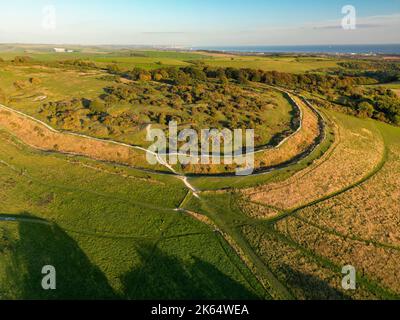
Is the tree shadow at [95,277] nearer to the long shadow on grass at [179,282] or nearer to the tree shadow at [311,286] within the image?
the long shadow on grass at [179,282]

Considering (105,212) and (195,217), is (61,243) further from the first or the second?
(195,217)

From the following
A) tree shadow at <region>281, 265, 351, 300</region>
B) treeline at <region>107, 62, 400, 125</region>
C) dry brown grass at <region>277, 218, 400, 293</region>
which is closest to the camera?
tree shadow at <region>281, 265, 351, 300</region>

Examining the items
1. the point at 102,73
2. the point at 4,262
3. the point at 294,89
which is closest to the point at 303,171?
the point at 4,262

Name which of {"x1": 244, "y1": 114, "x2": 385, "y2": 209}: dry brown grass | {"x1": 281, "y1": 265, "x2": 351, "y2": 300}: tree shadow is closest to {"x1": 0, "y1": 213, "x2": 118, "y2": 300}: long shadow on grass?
{"x1": 281, "y1": 265, "x2": 351, "y2": 300}: tree shadow

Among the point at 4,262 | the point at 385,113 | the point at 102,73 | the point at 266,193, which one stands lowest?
the point at 4,262

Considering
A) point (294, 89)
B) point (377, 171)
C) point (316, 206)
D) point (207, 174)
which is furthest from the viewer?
point (294, 89)

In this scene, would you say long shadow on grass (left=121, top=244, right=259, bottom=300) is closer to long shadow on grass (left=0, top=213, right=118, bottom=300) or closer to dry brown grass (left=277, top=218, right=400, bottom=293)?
long shadow on grass (left=0, top=213, right=118, bottom=300)

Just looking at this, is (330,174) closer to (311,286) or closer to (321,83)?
(311,286)
